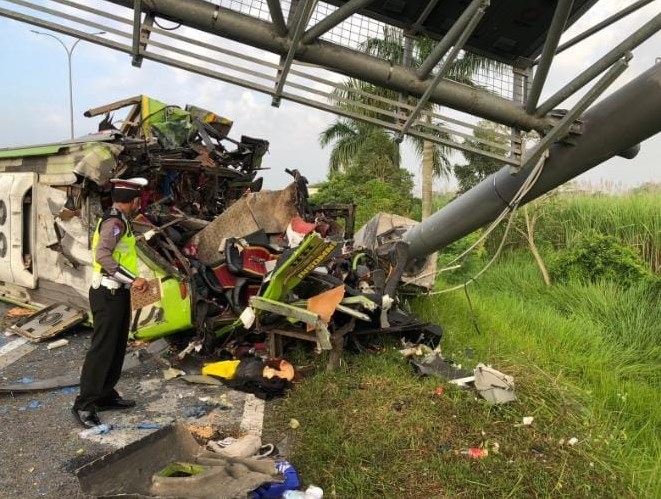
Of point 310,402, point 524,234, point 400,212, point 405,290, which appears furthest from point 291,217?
point 400,212

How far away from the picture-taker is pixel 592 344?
Answer: 7898 mm

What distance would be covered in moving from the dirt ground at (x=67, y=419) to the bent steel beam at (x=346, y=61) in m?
3.04

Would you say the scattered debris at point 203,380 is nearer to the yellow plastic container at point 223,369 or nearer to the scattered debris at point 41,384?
the yellow plastic container at point 223,369

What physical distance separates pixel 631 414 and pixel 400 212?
15037 millimetres

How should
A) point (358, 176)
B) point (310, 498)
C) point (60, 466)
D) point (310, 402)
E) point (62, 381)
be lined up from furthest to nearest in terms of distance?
point (358, 176) < point (62, 381) < point (310, 402) < point (60, 466) < point (310, 498)

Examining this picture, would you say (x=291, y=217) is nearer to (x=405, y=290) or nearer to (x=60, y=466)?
A: (x=405, y=290)

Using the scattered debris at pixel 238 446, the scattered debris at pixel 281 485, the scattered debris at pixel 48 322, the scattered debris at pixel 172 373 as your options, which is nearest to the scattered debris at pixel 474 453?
the scattered debris at pixel 281 485

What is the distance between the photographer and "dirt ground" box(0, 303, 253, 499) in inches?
144

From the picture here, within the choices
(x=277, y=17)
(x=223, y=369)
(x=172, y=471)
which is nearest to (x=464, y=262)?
(x=223, y=369)

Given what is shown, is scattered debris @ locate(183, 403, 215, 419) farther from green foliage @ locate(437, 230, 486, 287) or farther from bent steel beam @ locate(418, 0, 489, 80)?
green foliage @ locate(437, 230, 486, 287)

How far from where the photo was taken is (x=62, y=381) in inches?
212

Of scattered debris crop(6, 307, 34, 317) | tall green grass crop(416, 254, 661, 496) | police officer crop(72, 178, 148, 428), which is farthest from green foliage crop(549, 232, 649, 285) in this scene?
scattered debris crop(6, 307, 34, 317)

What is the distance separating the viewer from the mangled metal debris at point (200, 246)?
5.65 meters

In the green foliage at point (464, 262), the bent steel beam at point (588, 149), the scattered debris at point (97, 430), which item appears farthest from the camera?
the green foliage at point (464, 262)
